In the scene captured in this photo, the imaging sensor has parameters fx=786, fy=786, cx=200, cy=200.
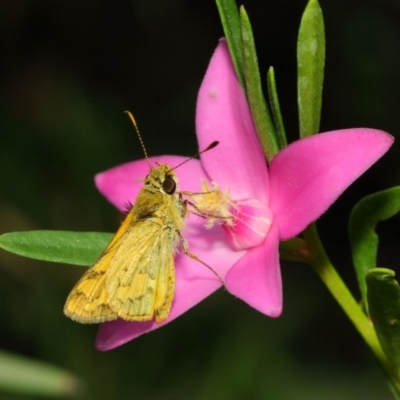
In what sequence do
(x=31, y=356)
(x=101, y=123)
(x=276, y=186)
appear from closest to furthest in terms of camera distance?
(x=276, y=186) → (x=31, y=356) → (x=101, y=123)

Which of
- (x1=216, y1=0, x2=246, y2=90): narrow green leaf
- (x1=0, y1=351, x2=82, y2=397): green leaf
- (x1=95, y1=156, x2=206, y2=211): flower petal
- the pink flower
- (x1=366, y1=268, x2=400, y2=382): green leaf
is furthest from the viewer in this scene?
(x1=0, y1=351, x2=82, y2=397): green leaf

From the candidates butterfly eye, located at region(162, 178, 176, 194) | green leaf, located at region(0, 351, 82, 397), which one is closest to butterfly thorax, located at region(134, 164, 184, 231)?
butterfly eye, located at region(162, 178, 176, 194)

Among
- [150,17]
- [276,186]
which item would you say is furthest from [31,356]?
[276,186]

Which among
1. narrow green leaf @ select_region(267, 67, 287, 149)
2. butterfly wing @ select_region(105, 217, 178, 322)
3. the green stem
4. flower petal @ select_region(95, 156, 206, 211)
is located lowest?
the green stem

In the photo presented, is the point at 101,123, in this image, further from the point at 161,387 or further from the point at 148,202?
the point at 148,202

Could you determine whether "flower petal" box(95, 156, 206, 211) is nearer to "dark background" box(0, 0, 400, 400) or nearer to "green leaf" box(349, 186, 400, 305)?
"green leaf" box(349, 186, 400, 305)

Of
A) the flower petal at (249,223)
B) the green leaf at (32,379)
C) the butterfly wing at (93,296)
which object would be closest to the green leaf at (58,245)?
the butterfly wing at (93,296)

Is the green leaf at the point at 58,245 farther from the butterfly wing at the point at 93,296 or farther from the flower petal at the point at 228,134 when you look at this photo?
the flower petal at the point at 228,134

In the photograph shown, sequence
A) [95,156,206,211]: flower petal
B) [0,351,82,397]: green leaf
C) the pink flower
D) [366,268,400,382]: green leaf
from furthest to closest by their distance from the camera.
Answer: [0,351,82,397]: green leaf, [95,156,206,211]: flower petal, the pink flower, [366,268,400,382]: green leaf
